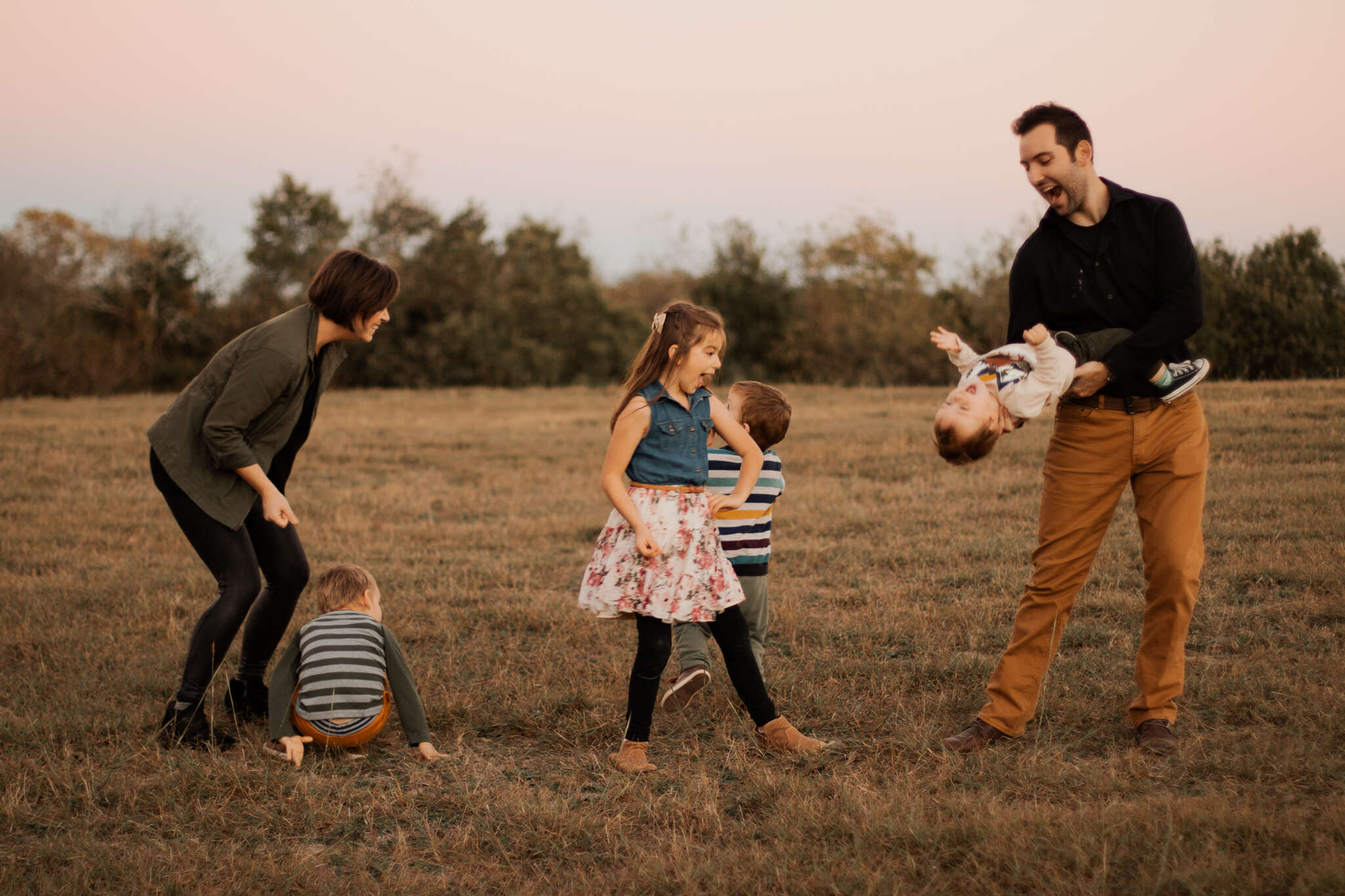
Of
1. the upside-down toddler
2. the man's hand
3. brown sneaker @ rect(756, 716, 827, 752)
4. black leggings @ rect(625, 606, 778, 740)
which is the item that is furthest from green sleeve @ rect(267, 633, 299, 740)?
the man's hand

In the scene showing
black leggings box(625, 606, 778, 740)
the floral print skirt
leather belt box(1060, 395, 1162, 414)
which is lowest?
black leggings box(625, 606, 778, 740)

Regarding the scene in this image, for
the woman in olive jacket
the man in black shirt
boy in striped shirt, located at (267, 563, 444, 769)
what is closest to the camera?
the man in black shirt

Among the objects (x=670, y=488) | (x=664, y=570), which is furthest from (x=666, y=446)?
(x=664, y=570)

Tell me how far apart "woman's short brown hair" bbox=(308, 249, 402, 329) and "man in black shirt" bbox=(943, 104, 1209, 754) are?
255 centimetres

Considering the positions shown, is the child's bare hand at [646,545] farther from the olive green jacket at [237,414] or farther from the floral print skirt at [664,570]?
the olive green jacket at [237,414]

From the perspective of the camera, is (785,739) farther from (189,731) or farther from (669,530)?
(189,731)

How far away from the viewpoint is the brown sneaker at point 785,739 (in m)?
4.10

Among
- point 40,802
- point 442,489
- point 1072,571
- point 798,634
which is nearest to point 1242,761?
point 1072,571

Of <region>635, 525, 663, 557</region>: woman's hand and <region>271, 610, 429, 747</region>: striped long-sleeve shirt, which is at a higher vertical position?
<region>635, 525, 663, 557</region>: woman's hand

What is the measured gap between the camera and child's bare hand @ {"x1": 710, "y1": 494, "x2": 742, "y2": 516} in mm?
4066

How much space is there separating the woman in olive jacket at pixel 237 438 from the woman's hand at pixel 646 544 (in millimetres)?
1441

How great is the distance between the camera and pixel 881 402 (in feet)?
61.3

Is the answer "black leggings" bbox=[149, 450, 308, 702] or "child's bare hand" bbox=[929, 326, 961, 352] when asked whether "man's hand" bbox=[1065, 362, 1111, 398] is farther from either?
"black leggings" bbox=[149, 450, 308, 702]

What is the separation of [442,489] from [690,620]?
26.3ft
